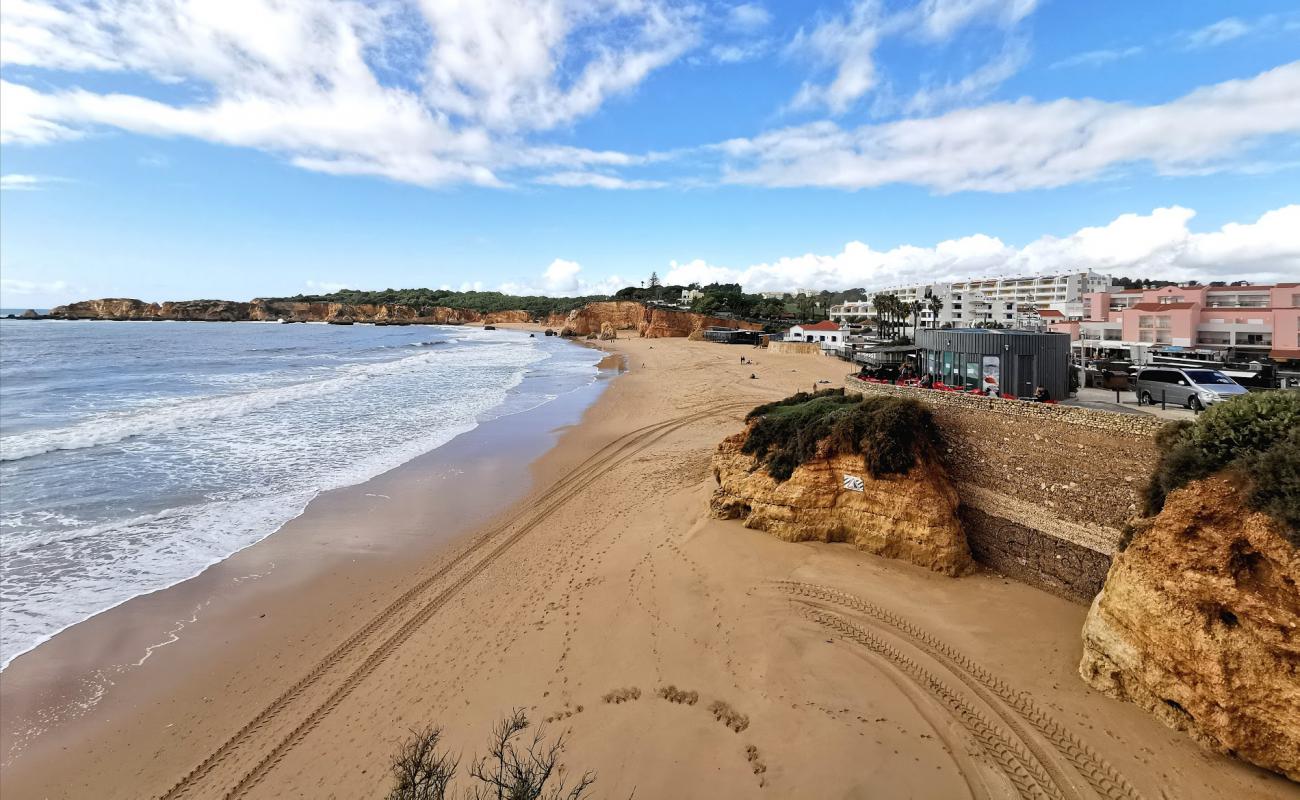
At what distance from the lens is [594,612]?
10.1 m

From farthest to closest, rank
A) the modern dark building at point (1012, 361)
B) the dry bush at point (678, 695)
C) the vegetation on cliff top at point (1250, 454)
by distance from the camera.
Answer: the modern dark building at point (1012, 361) < the dry bush at point (678, 695) < the vegetation on cliff top at point (1250, 454)

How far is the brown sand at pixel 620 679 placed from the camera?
6785mm

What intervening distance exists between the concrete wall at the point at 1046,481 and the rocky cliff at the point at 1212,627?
2405 mm

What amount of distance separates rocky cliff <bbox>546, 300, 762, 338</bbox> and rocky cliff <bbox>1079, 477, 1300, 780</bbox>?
76348mm

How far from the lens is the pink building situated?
31.0 metres

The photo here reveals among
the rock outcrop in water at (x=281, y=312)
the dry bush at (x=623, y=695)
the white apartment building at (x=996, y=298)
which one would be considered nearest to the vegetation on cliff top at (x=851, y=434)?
the dry bush at (x=623, y=695)

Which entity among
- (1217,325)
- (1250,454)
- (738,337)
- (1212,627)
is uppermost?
(738,337)

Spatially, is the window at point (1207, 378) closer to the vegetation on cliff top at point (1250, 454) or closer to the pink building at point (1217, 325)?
the vegetation on cliff top at point (1250, 454)

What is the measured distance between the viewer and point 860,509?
11.9 metres

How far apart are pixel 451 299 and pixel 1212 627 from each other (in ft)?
573

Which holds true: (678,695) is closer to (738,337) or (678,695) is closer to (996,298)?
(738,337)

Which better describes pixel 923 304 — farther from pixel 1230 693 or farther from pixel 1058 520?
pixel 1230 693

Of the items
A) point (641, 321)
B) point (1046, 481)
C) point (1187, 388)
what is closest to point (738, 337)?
point (641, 321)

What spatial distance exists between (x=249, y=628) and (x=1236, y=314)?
5102 centimetres
